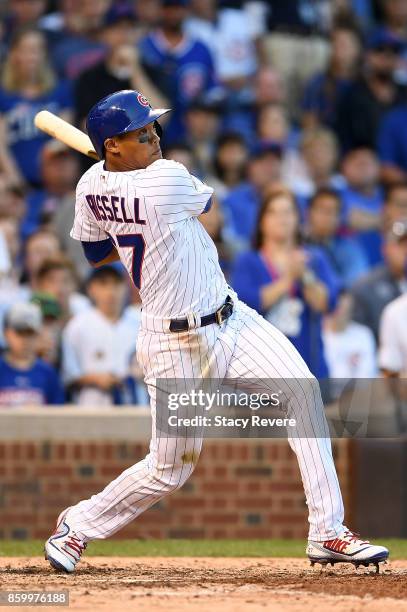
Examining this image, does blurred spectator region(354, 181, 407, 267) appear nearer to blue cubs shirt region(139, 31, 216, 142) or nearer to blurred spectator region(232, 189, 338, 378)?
blue cubs shirt region(139, 31, 216, 142)

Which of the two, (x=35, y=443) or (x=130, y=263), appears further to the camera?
(x=35, y=443)

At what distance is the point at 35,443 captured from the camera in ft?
28.1

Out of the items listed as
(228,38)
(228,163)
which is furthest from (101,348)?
(228,38)

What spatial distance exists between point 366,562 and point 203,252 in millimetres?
1379

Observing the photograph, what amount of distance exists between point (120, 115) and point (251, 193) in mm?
5877

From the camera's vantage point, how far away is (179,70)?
12266 millimetres

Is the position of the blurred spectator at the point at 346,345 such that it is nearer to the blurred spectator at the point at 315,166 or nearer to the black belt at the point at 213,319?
the blurred spectator at the point at 315,166

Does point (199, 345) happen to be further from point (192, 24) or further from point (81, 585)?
point (192, 24)

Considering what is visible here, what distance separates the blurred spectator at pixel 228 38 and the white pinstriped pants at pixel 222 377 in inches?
291

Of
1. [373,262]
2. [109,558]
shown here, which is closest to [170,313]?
[109,558]

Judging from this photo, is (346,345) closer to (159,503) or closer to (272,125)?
(159,503)

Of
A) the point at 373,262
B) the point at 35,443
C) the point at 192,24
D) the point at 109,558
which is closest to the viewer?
the point at 109,558

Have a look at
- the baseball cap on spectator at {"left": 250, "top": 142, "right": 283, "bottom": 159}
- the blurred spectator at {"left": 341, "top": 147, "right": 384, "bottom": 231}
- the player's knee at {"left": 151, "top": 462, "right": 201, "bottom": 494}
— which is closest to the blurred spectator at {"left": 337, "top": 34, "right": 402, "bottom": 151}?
the blurred spectator at {"left": 341, "top": 147, "right": 384, "bottom": 231}

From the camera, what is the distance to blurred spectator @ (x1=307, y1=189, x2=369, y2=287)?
1077cm
